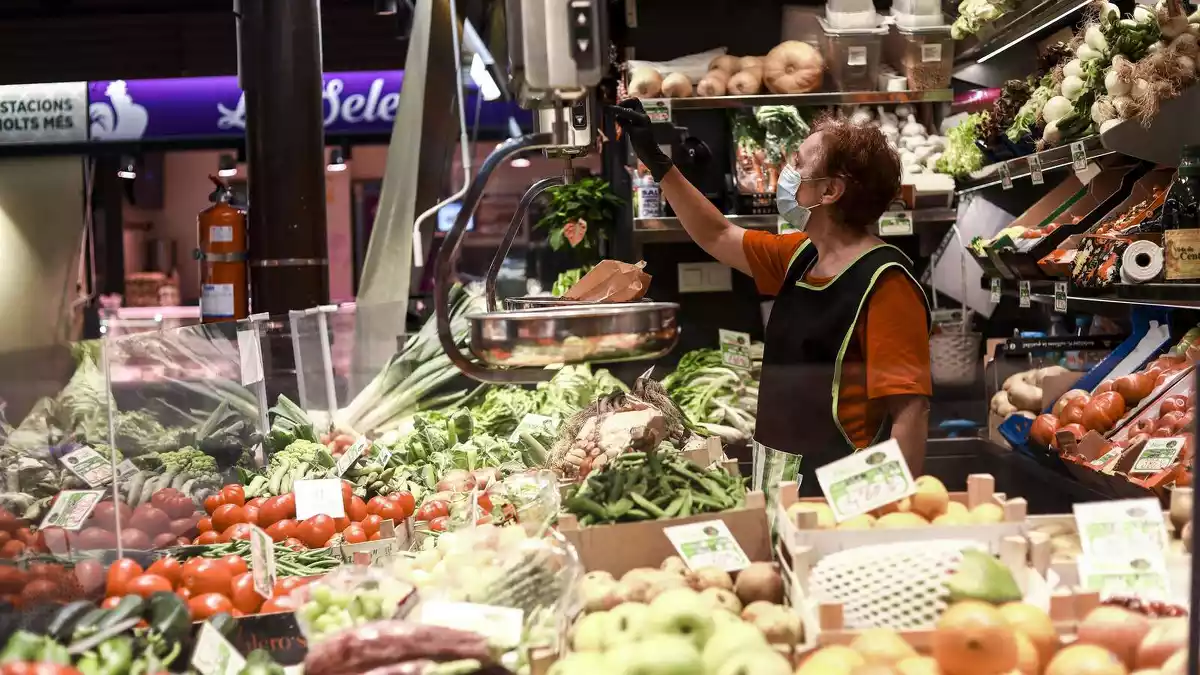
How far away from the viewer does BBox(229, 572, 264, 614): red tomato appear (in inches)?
105

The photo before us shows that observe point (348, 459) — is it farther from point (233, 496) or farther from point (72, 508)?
point (72, 508)

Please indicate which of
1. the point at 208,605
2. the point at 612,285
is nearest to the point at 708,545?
the point at 612,285

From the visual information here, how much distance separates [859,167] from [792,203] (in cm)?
21

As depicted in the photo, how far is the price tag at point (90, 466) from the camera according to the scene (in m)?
2.90

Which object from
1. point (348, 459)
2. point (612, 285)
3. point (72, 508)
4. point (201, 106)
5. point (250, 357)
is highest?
point (201, 106)

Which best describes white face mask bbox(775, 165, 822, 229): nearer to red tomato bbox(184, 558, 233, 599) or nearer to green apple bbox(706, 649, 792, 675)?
green apple bbox(706, 649, 792, 675)

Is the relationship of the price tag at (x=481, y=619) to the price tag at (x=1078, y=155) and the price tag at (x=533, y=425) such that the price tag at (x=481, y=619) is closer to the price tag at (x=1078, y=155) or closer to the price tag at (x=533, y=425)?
the price tag at (x=533, y=425)

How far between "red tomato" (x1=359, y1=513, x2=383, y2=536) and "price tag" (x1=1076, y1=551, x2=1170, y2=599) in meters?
2.23

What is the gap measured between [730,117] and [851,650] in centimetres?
385

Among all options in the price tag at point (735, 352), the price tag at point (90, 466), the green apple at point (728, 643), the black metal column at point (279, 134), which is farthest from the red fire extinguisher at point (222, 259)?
the green apple at point (728, 643)

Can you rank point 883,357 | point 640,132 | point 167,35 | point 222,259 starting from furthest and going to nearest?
point 167,35, point 222,259, point 883,357, point 640,132

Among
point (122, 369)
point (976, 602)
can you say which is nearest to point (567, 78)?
point (976, 602)

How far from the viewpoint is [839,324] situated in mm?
2982

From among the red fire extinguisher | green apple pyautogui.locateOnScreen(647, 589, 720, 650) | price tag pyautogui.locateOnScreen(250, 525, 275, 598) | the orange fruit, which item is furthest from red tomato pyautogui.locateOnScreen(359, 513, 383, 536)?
the red fire extinguisher
